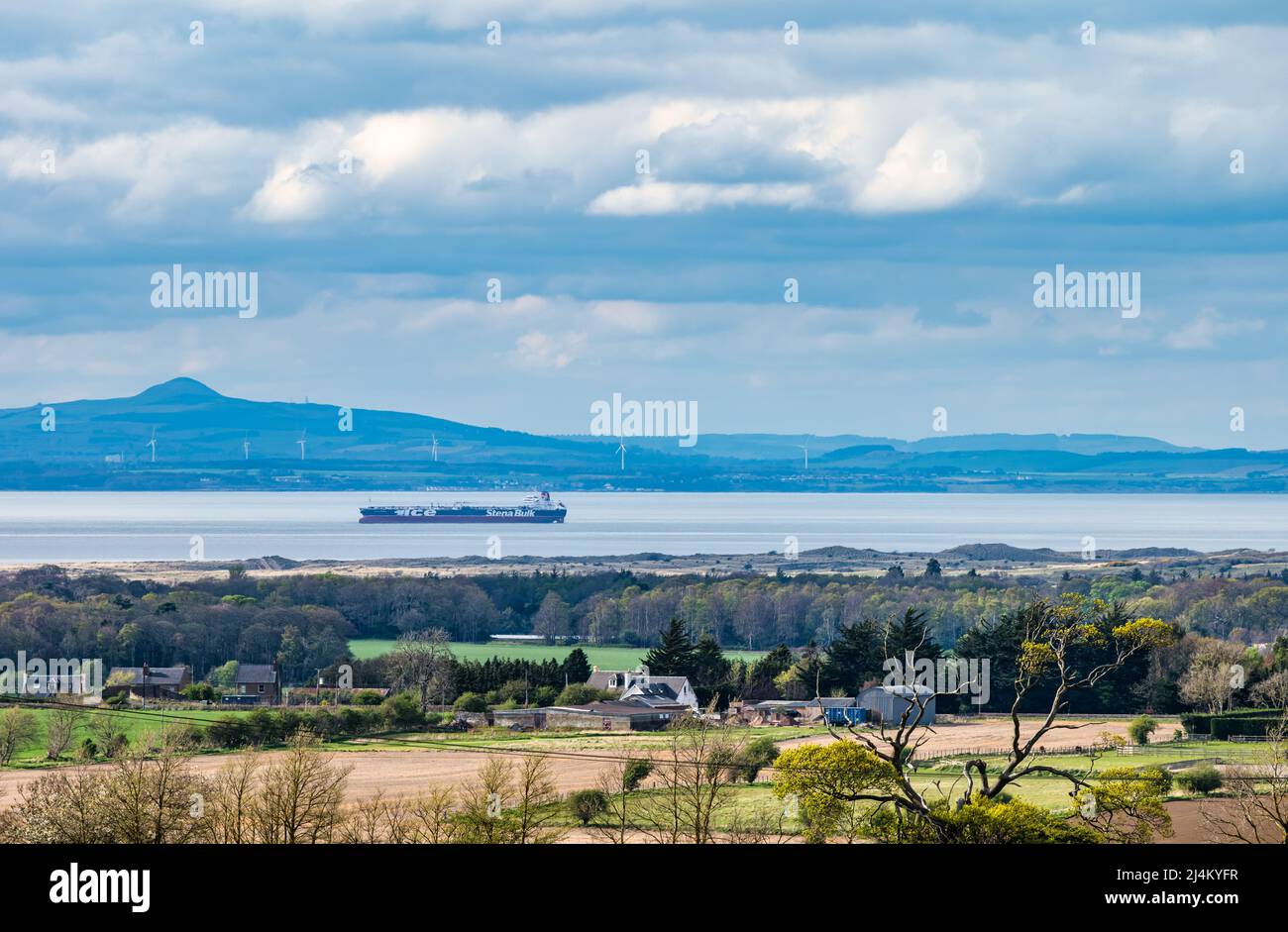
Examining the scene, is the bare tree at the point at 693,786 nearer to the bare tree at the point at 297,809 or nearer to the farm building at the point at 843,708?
the bare tree at the point at 297,809

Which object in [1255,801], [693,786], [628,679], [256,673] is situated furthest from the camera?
[256,673]

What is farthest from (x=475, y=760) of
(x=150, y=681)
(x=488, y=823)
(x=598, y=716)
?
(x=150, y=681)

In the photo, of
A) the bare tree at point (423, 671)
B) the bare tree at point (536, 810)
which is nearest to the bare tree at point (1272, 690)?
the bare tree at point (423, 671)

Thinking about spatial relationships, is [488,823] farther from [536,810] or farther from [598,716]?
[598,716]

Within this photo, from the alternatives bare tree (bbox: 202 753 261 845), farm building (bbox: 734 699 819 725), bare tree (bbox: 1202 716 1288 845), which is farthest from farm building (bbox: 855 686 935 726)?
bare tree (bbox: 202 753 261 845)

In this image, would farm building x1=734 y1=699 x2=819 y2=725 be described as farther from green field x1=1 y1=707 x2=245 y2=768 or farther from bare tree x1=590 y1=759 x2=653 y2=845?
green field x1=1 y1=707 x2=245 y2=768
